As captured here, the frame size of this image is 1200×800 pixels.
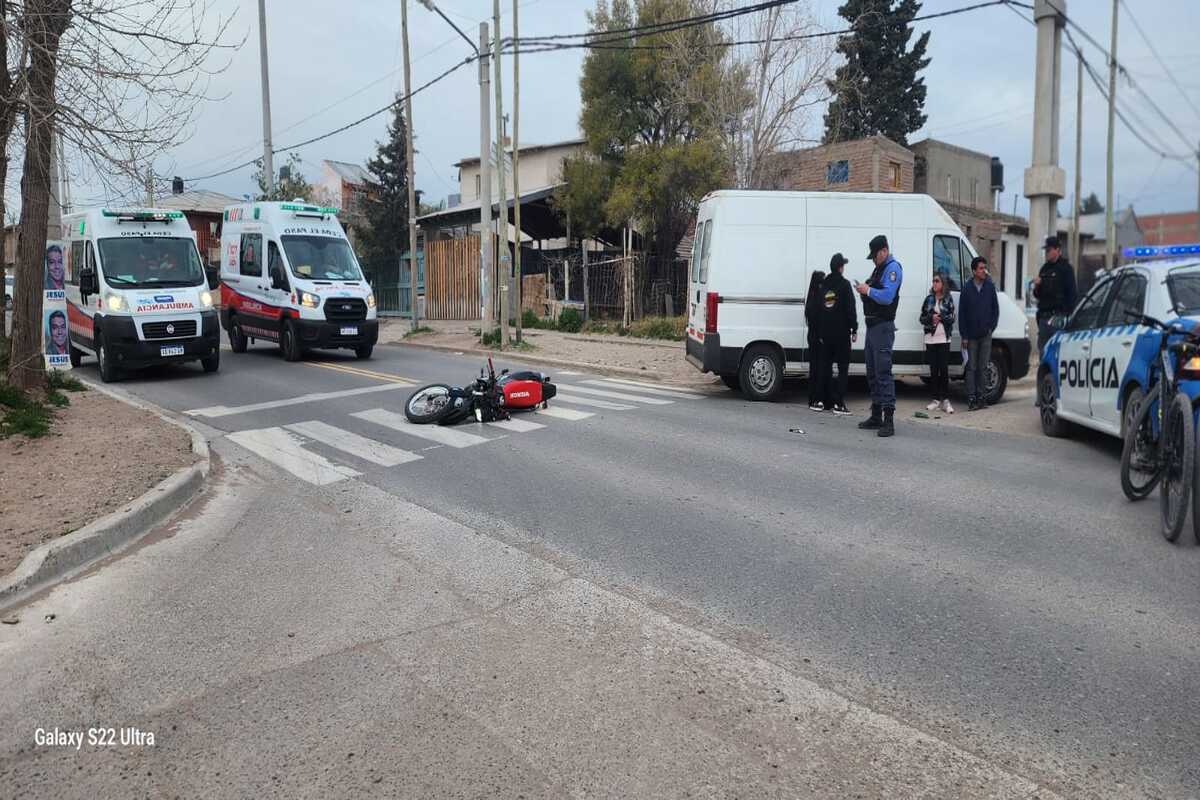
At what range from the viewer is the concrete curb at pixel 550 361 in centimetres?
1554

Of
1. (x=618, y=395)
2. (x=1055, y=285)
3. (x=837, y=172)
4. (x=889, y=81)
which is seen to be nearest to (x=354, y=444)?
(x=618, y=395)

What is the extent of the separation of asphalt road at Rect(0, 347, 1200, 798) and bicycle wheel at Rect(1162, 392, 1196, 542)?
200mm

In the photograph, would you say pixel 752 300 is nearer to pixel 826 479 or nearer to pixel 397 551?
pixel 826 479

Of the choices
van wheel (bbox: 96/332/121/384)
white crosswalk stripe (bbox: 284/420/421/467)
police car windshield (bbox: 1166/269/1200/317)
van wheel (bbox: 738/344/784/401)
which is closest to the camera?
police car windshield (bbox: 1166/269/1200/317)

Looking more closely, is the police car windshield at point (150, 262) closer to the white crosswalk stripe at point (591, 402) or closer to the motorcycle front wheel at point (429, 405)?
the motorcycle front wheel at point (429, 405)

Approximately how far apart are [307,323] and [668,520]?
12.3 metres

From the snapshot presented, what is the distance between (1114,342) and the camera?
788 centimetres

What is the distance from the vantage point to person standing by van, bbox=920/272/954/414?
444 inches

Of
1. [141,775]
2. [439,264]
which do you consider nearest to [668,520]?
[141,775]

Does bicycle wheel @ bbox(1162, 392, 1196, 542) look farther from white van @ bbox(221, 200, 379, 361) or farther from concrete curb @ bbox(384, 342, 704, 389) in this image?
white van @ bbox(221, 200, 379, 361)

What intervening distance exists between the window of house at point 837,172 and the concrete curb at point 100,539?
25.9 meters

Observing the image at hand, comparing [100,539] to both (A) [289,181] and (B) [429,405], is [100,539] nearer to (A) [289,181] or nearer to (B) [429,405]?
(B) [429,405]

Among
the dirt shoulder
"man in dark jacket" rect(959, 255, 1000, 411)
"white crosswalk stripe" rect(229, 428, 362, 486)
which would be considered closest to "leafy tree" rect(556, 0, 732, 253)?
"man in dark jacket" rect(959, 255, 1000, 411)

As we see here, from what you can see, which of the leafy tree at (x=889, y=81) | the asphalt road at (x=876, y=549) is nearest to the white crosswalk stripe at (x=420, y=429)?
the asphalt road at (x=876, y=549)
